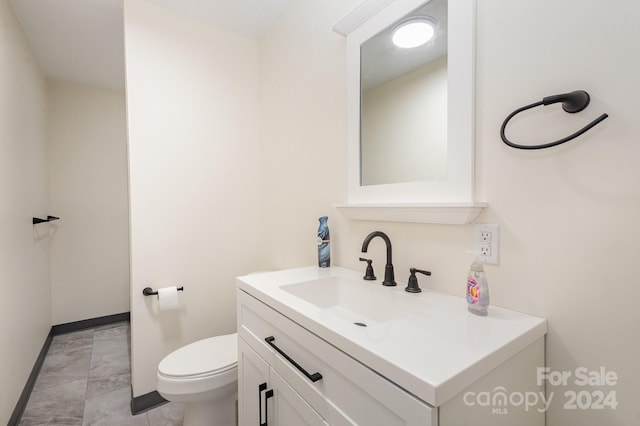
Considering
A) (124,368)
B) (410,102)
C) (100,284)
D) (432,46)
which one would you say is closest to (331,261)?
(410,102)

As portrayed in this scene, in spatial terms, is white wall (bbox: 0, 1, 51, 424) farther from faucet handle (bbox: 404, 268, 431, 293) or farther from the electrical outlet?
the electrical outlet

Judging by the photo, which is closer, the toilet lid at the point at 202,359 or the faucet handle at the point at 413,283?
the faucet handle at the point at 413,283

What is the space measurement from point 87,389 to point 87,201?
1.85 m

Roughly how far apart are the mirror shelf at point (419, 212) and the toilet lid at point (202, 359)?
983mm

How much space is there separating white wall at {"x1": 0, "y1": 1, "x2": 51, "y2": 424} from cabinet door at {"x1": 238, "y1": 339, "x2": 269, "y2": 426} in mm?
1279

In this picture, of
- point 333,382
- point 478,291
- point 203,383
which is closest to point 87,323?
point 203,383

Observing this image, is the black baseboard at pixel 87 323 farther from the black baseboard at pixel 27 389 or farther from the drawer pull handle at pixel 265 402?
the drawer pull handle at pixel 265 402

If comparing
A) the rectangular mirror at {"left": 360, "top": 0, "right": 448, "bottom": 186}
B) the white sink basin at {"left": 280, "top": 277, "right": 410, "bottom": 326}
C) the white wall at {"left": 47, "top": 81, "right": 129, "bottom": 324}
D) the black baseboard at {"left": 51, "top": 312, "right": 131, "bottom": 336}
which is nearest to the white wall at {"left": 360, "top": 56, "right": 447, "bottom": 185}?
the rectangular mirror at {"left": 360, "top": 0, "right": 448, "bottom": 186}

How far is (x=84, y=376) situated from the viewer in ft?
7.04

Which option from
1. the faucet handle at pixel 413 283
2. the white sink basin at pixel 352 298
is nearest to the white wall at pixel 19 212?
the white sink basin at pixel 352 298

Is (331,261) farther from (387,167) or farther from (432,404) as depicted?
(432,404)

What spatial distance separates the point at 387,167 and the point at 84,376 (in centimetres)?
261

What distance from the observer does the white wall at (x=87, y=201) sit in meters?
2.88

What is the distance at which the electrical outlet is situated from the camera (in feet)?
3.02
